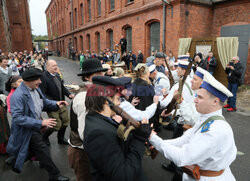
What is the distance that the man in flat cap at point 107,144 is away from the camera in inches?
49.7

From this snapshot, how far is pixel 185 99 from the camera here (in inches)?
114

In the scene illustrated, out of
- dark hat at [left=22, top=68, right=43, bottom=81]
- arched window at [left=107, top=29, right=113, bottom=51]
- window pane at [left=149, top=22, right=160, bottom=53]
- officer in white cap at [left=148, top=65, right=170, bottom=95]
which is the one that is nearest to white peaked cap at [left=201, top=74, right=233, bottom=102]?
officer in white cap at [left=148, top=65, right=170, bottom=95]

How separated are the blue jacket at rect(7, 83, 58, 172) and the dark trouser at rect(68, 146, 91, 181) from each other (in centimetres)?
70

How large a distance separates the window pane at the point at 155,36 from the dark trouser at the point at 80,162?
1109 cm

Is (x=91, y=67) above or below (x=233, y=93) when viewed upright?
above

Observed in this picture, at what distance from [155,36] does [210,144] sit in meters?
12.0

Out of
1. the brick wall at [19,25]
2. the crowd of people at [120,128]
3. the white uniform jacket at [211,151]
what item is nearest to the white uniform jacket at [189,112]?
the crowd of people at [120,128]

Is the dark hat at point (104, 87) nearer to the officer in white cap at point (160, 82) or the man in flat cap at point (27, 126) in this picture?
the man in flat cap at point (27, 126)

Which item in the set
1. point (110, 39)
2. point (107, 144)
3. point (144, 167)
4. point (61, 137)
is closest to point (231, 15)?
point (144, 167)

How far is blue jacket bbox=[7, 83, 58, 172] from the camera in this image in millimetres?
2541

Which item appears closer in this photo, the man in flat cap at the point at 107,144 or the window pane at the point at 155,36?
the man in flat cap at the point at 107,144

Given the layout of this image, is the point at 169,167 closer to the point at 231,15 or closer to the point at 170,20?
the point at 170,20

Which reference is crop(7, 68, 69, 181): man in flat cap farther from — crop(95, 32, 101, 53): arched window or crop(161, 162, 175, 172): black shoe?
crop(95, 32, 101, 53): arched window

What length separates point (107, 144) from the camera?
1267 mm
